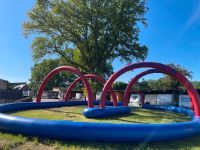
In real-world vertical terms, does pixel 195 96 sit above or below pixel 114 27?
below

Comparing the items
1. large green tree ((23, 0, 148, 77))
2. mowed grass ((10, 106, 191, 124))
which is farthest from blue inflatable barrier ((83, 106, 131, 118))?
large green tree ((23, 0, 148, 77))

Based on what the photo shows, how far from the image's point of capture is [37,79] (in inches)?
3334

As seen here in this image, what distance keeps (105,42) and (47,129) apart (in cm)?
2559

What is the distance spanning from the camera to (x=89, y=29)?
33625 mm

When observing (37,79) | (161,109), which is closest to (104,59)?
(161,109)

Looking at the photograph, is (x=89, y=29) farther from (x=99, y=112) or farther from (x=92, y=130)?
(x=92, y=130)

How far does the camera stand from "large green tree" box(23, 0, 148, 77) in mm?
32125

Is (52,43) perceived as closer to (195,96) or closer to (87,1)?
(87,1)

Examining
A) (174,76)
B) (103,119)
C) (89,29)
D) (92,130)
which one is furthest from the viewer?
(89,29)

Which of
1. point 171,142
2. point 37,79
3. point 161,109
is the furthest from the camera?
point 37,79

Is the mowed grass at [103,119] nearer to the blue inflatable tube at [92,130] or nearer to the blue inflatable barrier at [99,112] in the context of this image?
the blue inflatable barrier at [99,112]

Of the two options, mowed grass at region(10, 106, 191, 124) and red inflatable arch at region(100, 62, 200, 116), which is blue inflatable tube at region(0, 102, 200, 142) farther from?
mowed grass at region(10, 106, 191, 124)

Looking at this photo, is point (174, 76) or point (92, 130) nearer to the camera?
point (92, 130)

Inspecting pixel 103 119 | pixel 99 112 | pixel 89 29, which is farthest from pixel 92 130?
pixel 89 29
